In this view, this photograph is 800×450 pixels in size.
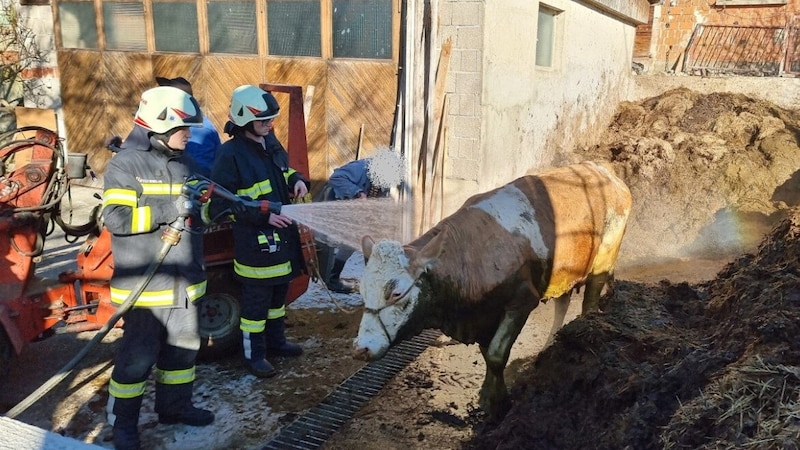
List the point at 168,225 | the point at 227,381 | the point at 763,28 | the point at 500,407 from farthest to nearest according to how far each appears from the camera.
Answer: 1. the point at 763,28
2. the point at 227,381
3. the point at 500,407
4. the point at 168,225

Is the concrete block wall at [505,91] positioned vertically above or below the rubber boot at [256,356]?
above

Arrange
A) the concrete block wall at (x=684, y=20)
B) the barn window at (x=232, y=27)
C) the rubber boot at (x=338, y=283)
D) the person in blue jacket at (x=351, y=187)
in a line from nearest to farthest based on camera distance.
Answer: the person in blue jacket at (x=351, y=187), the rubber boot at (x=338, y=283), the barn window at (x=232, y=27), the concrete block wall at (x=684, y=20)

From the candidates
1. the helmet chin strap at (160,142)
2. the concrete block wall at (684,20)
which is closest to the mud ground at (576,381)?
the helmet chin strap at (160,142)

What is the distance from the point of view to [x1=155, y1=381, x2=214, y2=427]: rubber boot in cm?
395

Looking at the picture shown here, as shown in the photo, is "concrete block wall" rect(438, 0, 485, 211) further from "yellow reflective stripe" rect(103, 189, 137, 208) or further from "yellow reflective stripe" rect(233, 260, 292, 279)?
"yellow reflective stripe" rect(103, 189, 137, 208)

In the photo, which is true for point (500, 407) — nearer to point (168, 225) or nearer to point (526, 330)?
point (526, 330)

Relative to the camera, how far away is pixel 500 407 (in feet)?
12.8

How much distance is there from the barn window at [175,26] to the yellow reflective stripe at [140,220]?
648 cm

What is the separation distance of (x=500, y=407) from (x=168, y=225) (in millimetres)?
2344

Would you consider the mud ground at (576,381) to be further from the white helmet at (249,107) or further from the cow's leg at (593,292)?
the white helmet at (249,107)

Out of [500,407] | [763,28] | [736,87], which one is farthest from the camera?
[763,28]

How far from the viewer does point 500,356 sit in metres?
3.88

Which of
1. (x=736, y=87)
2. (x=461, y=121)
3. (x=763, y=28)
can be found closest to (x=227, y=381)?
(x=461, y=121)

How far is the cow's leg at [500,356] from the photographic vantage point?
388 cm
